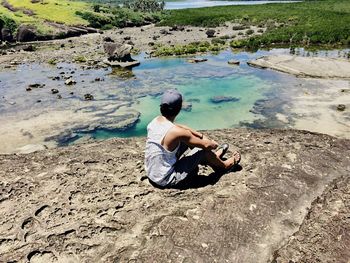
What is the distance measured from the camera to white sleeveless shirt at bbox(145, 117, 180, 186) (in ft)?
25.0

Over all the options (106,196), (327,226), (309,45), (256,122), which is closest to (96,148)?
(106,196)

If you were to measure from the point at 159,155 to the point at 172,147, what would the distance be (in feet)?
1.14

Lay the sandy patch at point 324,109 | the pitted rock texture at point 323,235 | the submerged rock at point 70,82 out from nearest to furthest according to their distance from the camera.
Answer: the pitted rock texture at point 323,235 < the sandy patch at point 324,109 < the submerged rock at point 70,82

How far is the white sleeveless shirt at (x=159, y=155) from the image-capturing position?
7.61m

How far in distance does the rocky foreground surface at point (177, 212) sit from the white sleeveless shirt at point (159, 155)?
0.35 m

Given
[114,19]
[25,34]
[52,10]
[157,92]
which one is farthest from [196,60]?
[52,10]

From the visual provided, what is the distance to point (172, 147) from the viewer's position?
759cm

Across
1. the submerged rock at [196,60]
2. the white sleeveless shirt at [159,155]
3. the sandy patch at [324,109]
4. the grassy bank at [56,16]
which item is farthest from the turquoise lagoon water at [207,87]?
the grassy bank at [56,16]

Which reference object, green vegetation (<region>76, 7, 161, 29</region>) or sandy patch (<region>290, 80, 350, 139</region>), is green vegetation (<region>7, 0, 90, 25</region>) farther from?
sandy patch (<region>290, 80, 350, 139</region>)

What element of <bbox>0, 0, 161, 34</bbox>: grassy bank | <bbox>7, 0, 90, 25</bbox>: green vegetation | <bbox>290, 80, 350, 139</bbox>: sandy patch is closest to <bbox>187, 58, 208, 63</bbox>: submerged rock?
<bbox>290, 80, 350, 139</bbox>: sandy patch

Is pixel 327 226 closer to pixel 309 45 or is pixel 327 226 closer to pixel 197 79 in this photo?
pixel 197 79

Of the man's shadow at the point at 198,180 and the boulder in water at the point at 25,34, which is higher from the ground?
the man's shadow at the point at 198,180

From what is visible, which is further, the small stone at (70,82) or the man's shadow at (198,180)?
the small stone at (70,82)

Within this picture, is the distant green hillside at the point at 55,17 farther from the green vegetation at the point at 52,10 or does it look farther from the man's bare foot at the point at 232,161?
the man's bare foot at the point at 232,161
